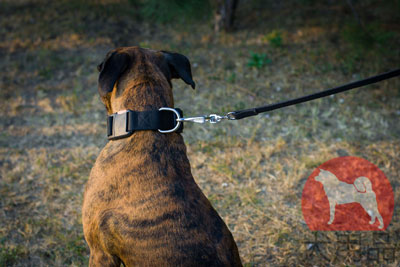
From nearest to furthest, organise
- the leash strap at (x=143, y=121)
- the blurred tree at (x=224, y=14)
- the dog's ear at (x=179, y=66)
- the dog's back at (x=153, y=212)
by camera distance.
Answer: the dog's back at (x=153, y=212), the leash strap at (x=143, y=121), the dog's ear at (x=179, y=66), the blurred tree at (x=224, y=14)

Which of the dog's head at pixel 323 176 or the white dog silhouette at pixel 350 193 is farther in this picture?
the dog's head at pixel 323 176

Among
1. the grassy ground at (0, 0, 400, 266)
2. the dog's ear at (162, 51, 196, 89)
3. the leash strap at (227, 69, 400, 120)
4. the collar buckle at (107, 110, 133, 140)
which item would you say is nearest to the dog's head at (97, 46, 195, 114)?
the dog's ear at (162, 51, 196, 89)

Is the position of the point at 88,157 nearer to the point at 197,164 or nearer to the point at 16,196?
the point at 16,196

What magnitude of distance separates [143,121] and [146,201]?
0.49 meters

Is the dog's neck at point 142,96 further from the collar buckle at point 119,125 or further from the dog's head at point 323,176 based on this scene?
the dog's head at point 323,176

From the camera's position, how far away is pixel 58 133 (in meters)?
4.88

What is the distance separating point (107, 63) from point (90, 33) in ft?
18.4

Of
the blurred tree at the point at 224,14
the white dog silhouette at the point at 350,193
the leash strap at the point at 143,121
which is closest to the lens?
the leash strap at the point at 143,121

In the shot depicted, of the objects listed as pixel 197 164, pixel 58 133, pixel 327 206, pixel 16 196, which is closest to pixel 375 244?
pixel 327 206

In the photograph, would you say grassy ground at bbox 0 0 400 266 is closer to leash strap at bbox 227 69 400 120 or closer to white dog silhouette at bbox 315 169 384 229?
white dog silhouette at bbox 315 169 384 229

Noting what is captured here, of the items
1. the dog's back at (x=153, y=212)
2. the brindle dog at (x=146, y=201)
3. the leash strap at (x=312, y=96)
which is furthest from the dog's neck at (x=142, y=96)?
the leash strap at (x=312, y=96)

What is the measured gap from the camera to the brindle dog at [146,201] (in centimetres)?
186

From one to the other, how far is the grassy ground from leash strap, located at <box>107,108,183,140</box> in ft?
5.01

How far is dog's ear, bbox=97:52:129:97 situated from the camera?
7.39 feet
